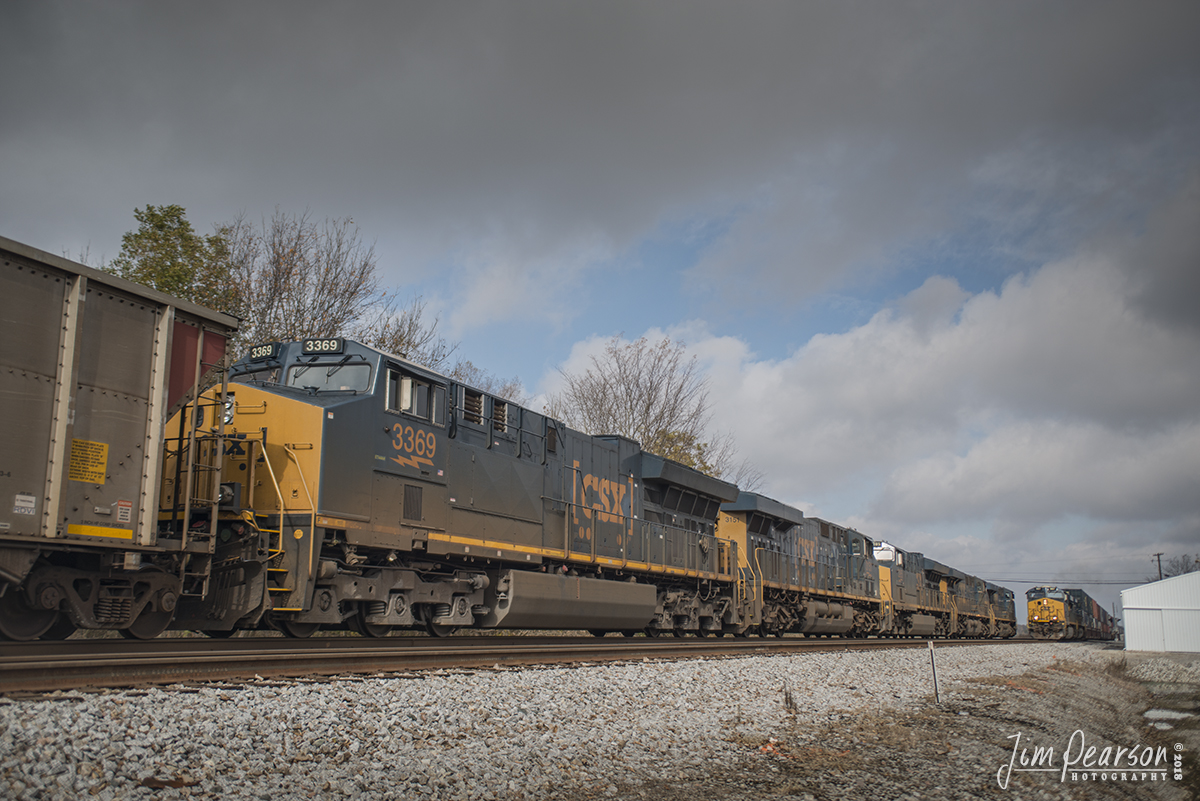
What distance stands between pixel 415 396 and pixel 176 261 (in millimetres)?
10747

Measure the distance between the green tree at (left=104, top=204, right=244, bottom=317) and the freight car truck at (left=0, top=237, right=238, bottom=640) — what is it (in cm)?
1187

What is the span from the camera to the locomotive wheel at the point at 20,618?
6.70 metres

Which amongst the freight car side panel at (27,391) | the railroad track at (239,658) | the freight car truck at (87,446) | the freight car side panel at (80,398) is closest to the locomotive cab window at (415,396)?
the railroad track at (239,658)

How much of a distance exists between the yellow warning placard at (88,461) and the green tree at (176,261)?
12528mm

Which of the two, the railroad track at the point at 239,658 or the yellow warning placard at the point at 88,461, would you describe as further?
Answer: the yellow warning placard at the point at 88,461

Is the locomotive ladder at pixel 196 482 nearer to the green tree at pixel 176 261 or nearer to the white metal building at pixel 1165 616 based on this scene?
the green tree at pixel 176 261

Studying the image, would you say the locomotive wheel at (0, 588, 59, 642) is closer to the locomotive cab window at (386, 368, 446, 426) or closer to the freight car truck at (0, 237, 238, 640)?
the freight car truck at (0, 237, 238, 640)

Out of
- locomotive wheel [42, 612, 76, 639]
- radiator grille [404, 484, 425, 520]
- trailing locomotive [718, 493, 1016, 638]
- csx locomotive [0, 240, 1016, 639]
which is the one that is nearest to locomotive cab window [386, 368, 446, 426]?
csx locomotive [0, 240, 1016, 639]

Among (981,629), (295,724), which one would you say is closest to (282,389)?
(295,724)

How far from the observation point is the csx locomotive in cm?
669

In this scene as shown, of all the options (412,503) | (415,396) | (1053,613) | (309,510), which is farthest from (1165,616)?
(309,510)

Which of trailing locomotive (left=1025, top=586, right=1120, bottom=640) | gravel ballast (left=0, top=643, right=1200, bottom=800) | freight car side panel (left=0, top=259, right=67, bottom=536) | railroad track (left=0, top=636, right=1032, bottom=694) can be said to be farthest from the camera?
trailing locomotive (left=1025, top=586, right=1120, bottom=640)

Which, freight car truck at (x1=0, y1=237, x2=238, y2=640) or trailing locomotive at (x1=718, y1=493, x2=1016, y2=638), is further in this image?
trailing locomotive at (x1=718, y1=493, x2=1016, y2=638)
